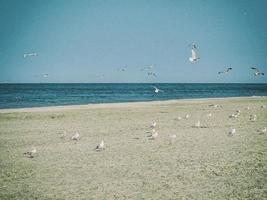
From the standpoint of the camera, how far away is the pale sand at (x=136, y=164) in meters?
10.8

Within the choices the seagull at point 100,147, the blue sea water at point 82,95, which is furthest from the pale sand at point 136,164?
the blue sea water at point 82,95

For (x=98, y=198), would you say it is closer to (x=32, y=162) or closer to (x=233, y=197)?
(x=233, y=197)

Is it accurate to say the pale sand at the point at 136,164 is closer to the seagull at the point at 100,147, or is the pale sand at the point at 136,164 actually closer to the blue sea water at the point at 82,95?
the seagull at the point at 100,147

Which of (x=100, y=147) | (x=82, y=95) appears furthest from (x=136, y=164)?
(x=82, y=95)

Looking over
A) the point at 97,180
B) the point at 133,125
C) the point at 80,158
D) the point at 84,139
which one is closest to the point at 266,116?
the point at 133,125

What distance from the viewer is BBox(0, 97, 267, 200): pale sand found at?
10.8 metres

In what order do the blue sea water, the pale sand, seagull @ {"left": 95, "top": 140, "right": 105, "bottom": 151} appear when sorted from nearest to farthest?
the pale sand → seagull @ {"left": 95, "top": 140, "right": 105, "bottom": 151} → the blue sea water

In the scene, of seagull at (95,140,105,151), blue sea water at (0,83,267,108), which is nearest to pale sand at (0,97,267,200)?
seagull at (95,140,105,151)

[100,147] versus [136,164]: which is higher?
[100,147]

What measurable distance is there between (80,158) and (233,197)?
6.72 meters

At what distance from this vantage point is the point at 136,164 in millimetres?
13750

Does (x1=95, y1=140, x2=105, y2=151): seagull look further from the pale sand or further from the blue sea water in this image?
the blue sea water

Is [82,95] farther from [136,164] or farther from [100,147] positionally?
[136,164]

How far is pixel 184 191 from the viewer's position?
1066cm
